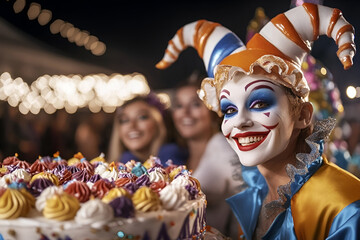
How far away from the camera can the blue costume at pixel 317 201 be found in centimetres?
176

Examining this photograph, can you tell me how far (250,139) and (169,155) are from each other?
1.84 m

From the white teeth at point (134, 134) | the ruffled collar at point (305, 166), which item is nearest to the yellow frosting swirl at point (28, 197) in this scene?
the ruffled collar at point (305, 166)

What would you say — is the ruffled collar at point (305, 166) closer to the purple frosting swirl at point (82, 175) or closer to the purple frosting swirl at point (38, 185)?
the purple frosting swirl at point (82, 175)

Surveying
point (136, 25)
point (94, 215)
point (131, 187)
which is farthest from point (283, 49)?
point (136, 25)

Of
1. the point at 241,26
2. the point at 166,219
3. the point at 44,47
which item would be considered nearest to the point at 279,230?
the point at 166,219

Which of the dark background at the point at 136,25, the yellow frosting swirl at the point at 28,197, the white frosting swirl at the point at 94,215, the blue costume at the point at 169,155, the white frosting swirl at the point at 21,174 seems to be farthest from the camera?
the dark background at the point at 136,25

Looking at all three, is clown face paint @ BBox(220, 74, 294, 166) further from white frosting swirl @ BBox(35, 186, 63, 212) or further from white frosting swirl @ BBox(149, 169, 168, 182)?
white frosting swirl @ BBox(35, 186, 63, 212)

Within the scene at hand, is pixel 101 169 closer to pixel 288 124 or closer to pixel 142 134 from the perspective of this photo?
pixel 288 124

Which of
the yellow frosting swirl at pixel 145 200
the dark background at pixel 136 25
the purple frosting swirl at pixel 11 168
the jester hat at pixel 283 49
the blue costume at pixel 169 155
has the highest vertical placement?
the dark background at pixel 136 25

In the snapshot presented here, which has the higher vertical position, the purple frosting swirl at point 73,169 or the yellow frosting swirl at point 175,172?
the purple frosting swirl at point 73,169

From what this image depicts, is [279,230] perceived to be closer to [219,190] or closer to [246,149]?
[246,149]

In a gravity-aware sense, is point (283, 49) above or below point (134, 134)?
above

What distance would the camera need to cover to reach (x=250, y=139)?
1992 millimetres

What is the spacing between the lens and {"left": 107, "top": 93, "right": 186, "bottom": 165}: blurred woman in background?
12.3 ft
